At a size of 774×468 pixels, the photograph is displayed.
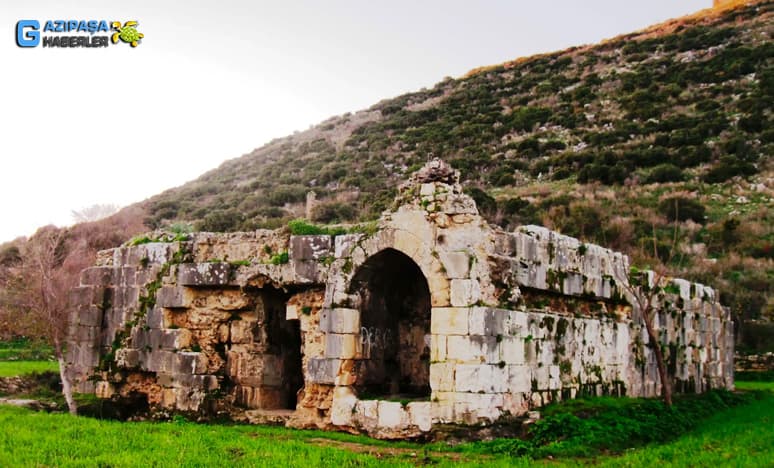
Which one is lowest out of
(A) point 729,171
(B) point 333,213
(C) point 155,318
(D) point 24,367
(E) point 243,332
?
(D) point 24,367

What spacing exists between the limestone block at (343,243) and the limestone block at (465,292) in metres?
2.31

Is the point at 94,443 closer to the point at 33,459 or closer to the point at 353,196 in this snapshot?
the point at 33,459

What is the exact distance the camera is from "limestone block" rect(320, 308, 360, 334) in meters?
14.0

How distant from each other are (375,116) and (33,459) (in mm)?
55349

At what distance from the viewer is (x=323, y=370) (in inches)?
552

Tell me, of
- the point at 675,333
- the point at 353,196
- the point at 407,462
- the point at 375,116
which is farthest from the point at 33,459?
the point at 375,116

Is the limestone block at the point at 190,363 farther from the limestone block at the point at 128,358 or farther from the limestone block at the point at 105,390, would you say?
the limestone block at the point at 105,390

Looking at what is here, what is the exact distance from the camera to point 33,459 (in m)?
10.3

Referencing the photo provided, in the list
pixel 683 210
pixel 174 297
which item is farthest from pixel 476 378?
pixel 683 210

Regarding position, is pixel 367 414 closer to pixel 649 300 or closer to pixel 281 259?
pixel 281 259

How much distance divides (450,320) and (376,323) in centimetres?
241

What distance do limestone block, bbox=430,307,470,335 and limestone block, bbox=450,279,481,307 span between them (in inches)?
4.0

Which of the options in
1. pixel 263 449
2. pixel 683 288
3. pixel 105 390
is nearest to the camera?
pixel 263 449

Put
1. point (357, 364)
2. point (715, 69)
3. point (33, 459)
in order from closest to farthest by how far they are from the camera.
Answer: point (33, 459) < point (357, 364) < point (715, 69)
